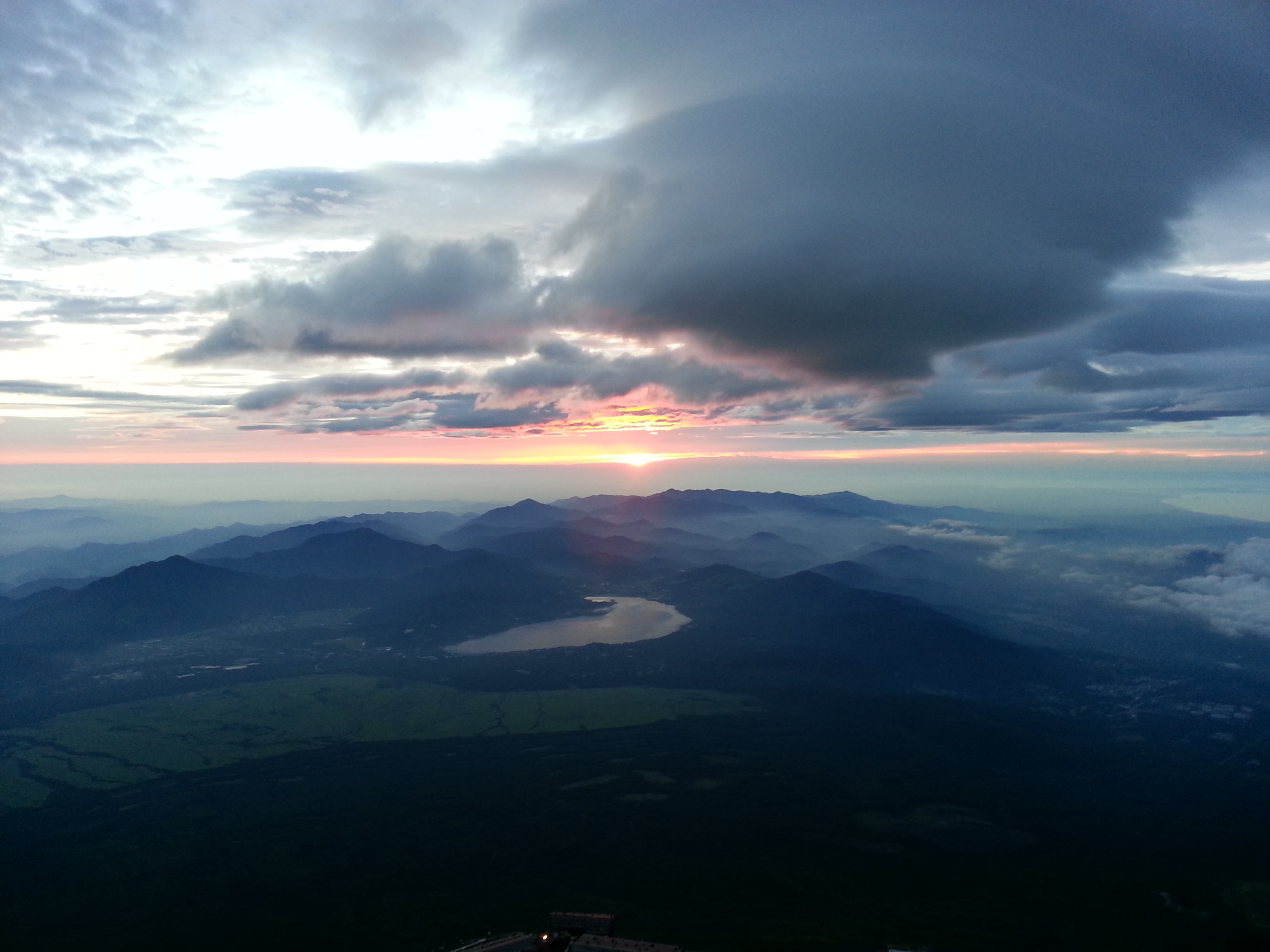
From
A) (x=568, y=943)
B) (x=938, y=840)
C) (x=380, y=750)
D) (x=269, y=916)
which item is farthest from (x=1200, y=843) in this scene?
(x=380, y=750)

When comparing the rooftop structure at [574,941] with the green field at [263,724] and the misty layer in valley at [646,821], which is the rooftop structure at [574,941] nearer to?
the misty layer in valley at [646,821]

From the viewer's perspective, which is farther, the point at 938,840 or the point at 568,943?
the point at 938,840

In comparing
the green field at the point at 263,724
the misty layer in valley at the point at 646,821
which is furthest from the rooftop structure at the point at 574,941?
the green field at the point at 263,724

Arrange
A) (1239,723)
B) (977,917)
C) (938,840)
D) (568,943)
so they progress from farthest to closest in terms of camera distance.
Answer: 1. (1239,723)
2. (938,840)
3. (977,917)
4. (568,943)

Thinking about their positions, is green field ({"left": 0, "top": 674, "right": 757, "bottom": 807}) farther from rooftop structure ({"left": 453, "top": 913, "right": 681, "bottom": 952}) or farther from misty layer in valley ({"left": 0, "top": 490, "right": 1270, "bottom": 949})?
rooftop structure ({"left": 453, "top": 913, "right": 681, "bottom": 952})

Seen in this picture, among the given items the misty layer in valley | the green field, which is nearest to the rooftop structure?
the misty layer in valley

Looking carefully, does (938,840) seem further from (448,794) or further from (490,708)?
(490,708)

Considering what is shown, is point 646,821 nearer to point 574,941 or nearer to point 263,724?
point 574,941

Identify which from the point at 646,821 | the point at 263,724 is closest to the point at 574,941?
the point at 646,821
